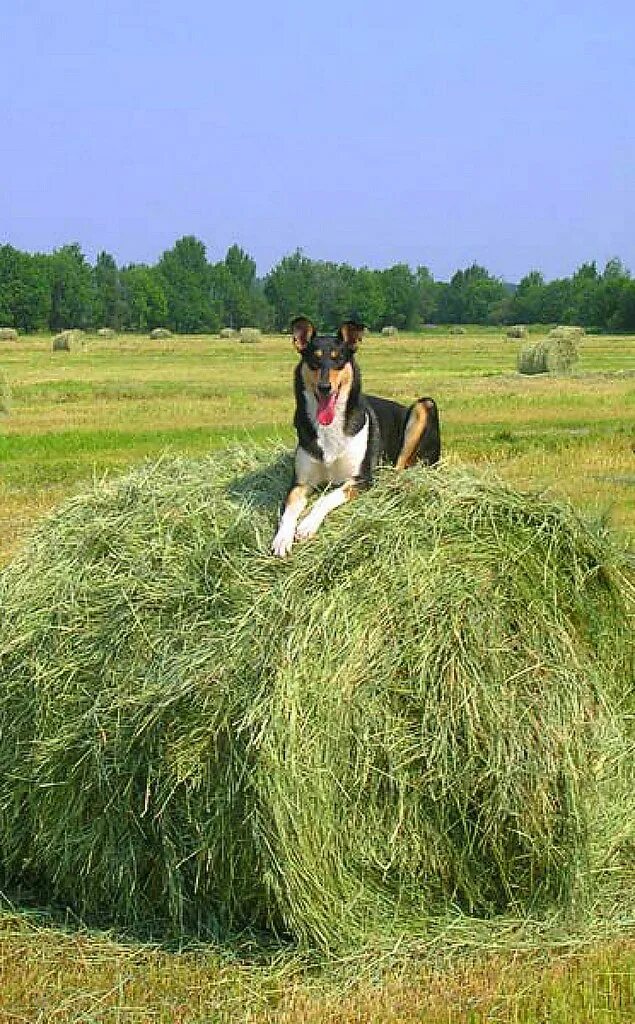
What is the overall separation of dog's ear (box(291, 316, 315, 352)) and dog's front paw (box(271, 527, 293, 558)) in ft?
2.92

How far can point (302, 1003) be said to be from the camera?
5.17 m

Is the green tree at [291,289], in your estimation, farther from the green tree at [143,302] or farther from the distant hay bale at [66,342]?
the distant hay bale at [66,342]

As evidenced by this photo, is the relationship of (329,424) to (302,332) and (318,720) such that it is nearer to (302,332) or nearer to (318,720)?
(302,332)

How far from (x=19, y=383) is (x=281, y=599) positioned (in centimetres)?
3097

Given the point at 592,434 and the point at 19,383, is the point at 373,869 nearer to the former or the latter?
the point at 592,434

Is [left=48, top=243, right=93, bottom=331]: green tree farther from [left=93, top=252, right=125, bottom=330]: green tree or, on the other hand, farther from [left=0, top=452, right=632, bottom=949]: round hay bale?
[left=0, top=452, right=632, bottom=949]: round hay bale

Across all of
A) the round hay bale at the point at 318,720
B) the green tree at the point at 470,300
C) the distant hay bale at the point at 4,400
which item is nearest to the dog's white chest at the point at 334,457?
the round hay bale at the point at 318,720

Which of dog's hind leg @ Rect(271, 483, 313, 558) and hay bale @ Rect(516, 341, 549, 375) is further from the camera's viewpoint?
hay bale @ Rect(516, 341, 549, 375)

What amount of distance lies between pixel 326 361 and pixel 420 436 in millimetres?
1327

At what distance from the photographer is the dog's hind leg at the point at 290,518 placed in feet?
20.1

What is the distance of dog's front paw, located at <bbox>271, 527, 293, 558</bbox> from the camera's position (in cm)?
610

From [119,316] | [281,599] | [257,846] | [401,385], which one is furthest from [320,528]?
[119,316]

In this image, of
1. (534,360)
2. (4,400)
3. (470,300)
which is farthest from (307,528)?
(470,300)

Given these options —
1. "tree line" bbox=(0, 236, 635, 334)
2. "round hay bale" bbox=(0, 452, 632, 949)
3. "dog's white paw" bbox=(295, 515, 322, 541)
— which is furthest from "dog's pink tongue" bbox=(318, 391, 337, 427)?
"tree line" bbox=(0, 236, 635, 334)
